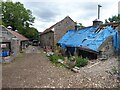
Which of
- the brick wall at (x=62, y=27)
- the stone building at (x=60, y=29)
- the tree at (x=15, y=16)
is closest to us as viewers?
the stone building at (x=60, y=29)

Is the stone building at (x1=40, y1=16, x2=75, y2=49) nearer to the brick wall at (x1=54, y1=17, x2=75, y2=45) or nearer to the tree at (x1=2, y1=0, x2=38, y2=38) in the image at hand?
the brick wall at (x1=54, y1=17, x2=75, y2=45)

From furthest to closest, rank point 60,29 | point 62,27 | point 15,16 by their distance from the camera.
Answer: point 15,16 → point 62,27 → point 60,29

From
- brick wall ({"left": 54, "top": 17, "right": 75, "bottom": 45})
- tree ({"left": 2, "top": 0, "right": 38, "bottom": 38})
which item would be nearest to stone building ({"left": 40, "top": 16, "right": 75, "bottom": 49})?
brick wall ({"left": 54, "top": 17, "right": 75, "bottom": 45})

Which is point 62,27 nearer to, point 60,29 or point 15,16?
point 60,29

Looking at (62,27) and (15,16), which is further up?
(15,16)

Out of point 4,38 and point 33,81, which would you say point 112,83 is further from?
point 4,38

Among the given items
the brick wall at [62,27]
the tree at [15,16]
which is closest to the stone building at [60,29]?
the brick wall at [62,27]

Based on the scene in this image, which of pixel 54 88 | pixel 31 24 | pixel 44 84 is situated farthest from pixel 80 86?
pixel 31 24

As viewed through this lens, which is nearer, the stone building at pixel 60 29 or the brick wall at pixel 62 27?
the stone building at pixel 60 29

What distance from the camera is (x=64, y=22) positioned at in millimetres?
30188

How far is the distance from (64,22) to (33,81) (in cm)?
2224

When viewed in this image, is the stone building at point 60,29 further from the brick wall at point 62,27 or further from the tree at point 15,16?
the tree at point 15,16

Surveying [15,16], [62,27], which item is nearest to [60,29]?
[62,27]

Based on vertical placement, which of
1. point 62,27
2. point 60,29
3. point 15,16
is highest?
point 15,16
